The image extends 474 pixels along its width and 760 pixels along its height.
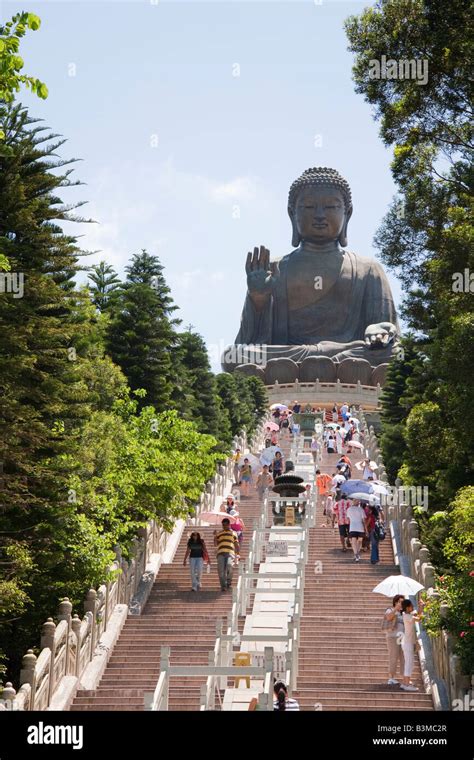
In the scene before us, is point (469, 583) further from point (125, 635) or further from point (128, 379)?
point (128, 379)

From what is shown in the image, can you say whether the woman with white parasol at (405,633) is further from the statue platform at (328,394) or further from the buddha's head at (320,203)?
the buddha's head at (320,203)

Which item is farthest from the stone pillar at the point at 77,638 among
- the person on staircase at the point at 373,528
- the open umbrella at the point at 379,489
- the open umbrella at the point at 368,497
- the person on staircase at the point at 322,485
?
the person on staircase at the point at 322,485

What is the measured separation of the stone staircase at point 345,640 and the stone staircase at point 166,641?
3.80 ft

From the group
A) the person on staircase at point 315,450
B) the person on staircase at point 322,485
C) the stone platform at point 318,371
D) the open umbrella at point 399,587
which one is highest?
the stone platform at point 318,371

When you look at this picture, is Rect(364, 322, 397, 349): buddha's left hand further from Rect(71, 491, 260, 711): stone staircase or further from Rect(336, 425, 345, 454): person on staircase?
Rect(71, 491, 260, 711): stone staircase

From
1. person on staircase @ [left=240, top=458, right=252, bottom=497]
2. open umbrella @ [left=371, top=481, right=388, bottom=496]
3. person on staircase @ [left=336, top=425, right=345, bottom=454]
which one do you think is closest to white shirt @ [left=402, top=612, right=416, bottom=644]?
open umbrella @ [left=371, top=481, right=388, bottom=496]

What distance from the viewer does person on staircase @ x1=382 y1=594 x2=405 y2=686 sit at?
1494 centimetres

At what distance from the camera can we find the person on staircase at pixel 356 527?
20469 millimetres

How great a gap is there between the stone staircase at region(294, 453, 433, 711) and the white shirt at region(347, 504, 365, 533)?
46 cm
